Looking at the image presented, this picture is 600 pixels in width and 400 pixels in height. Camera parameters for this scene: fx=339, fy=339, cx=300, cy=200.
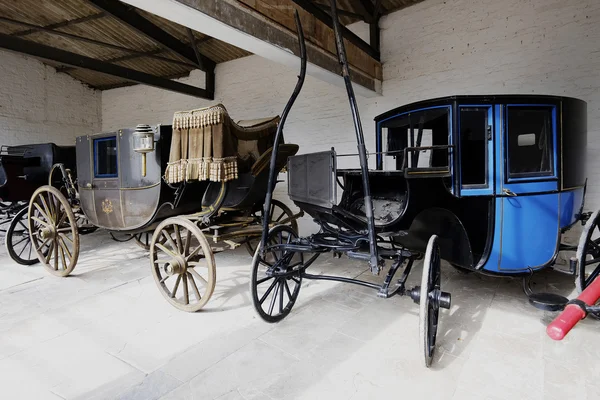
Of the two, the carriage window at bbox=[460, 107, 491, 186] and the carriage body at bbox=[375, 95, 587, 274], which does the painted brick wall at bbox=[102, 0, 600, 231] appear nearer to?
the carriage body at bbox=[375, 95, 587, 274]

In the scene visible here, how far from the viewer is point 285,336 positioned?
234cm

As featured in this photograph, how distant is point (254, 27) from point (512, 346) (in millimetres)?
2955

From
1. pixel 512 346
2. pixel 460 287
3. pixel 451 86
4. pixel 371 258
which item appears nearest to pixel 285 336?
pixel 371 258

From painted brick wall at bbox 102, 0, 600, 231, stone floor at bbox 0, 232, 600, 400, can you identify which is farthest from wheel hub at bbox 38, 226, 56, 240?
painted brick wall at bbox 102, 0, 600, 231

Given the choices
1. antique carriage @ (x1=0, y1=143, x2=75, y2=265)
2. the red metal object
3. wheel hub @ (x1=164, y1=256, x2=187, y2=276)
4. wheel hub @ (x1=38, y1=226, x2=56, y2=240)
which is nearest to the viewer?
the red metal object

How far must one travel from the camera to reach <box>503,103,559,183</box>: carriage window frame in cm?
231

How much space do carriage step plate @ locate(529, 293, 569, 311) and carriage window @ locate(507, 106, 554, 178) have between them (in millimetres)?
880

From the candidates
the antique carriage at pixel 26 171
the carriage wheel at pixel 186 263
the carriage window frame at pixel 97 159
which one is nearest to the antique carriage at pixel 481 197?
the carriage wheel at pixel 186 263

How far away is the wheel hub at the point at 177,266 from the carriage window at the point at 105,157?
1.25m

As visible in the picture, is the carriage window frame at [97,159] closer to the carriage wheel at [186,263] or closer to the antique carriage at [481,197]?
the carriage wheel at [186,263]

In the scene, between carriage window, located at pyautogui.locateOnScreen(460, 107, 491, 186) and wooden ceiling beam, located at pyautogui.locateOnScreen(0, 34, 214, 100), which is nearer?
carriage window, located at pyautogui.locateOnScreen(460, 107, 491, 186)

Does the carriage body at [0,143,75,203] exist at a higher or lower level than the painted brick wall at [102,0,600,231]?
lower

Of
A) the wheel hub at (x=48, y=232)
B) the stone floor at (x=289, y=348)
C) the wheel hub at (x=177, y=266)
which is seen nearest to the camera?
the stone floor at (x=289, y=348)

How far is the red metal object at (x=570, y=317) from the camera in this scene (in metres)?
0.65
